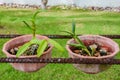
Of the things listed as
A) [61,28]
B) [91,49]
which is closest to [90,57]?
[91,49]

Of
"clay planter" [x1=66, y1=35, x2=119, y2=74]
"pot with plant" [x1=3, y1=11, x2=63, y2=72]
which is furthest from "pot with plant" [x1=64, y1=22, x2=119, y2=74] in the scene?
"pot with plant" [x1=3, y1=11, x2=63, y2=72]

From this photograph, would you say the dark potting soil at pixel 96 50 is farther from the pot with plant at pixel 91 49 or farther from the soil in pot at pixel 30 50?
the soil in pot at pixel 30 50

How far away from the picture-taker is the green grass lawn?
362 cm

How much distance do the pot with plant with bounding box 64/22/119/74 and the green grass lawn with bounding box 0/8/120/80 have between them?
4.98 feet

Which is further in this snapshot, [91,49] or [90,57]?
[91,49]

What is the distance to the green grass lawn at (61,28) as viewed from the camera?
362cm

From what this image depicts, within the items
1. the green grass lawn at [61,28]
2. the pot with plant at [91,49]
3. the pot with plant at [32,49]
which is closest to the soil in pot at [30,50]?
the pot with plant at [32,49]

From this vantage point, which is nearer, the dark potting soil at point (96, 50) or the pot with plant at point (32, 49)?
the pot with plant at point (32, 49)

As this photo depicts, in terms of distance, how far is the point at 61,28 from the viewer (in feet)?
16.1

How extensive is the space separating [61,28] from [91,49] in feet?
9.47

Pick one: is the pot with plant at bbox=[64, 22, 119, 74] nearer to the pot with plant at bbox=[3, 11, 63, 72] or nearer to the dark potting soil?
the dark potting soil

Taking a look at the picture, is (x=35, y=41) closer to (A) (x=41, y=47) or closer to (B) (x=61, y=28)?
(A) (x=41, y=47)

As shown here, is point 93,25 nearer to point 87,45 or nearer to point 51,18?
point 51,18

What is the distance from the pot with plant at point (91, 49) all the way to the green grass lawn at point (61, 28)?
152 centimetres
